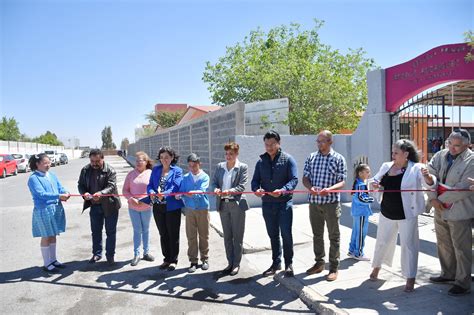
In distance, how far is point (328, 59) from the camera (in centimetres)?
1966

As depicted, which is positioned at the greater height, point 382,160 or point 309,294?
point 382,160

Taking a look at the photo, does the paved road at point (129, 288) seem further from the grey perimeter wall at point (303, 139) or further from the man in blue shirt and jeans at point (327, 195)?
A: the grey perimeter wall at point (303, 139)

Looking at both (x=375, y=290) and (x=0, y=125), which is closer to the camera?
(x=375, y=290)

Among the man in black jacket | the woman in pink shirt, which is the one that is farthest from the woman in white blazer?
the man in black jacket

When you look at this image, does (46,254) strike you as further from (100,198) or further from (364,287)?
(364,287)

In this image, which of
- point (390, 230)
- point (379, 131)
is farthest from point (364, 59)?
point (390, 230)

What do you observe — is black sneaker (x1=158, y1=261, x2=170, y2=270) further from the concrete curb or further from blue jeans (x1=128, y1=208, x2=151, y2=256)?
the concrete curb

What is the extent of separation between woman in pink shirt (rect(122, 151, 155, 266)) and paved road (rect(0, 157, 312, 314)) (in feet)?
1.04

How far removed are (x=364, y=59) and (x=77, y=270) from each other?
19335 mm

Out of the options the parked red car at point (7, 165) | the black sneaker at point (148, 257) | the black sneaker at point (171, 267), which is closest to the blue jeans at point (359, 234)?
the black sneaker at point (171, 267)

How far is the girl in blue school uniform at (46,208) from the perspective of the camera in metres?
5.30

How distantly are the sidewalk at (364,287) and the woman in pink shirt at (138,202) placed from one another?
1.72 meters

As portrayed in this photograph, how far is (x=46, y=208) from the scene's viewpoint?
536 centimetres

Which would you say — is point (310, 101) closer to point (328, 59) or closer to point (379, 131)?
point (328, 59)
